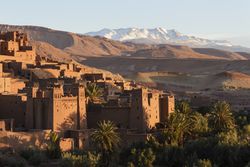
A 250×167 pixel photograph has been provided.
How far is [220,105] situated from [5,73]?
1329 centimetres

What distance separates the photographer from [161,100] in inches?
1378

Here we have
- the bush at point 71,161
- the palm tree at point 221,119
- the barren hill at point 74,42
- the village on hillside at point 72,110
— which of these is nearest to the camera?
the bush at point 71,161

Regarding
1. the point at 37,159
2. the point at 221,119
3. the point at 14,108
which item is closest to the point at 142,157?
the point at 37,159

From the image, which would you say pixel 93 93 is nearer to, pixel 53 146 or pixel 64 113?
pixel 64 113

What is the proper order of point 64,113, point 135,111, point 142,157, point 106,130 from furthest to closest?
point 135,111 → point 64,113 → point 106,130 → point 142,157

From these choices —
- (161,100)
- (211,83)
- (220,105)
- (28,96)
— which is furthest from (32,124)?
(211,83)

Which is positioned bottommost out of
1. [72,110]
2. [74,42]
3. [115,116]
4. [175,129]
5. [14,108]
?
A: [175,129]

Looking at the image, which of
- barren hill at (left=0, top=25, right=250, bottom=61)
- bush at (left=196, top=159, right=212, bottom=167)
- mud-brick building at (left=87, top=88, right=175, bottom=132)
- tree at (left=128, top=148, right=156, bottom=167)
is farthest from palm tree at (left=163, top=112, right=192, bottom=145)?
barren hill at (left=0, top=25, right=250, bottom=61)

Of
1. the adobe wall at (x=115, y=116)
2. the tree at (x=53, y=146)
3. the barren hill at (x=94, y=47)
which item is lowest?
the tree at (x=53, y=146)

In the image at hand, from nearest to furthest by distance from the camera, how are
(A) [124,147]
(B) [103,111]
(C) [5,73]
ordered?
(A) [124,147], (B) [103,111], (C) [5,73]

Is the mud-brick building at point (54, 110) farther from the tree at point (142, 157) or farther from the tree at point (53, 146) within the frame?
the tree at point (142, 157)

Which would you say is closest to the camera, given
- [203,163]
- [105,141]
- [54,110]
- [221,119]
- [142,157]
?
[203,163]

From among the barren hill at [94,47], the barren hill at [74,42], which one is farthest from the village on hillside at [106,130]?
the barren hill at [74,42]

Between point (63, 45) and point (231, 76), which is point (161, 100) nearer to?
point (231, 76)
